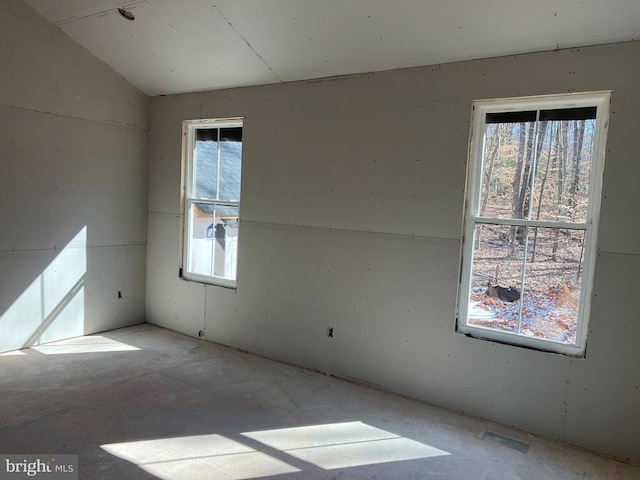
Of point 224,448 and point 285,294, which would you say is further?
point 285,294

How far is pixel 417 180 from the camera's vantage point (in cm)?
345

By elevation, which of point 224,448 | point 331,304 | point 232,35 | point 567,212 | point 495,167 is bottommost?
point 224,448

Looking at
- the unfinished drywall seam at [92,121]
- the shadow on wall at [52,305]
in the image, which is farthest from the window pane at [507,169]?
the shadow on wall at [52,305]

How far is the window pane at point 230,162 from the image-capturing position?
454cm

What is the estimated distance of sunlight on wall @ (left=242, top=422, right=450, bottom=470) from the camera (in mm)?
2674

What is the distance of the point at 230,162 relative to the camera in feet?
15.1

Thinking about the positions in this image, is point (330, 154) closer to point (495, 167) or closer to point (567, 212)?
point (495, 167)

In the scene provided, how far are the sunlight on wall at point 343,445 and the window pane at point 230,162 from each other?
243cm

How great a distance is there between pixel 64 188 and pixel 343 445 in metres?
3.60

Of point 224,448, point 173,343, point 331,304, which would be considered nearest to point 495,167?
point 331,304

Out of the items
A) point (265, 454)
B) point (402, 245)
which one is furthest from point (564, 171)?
point (265, 454)

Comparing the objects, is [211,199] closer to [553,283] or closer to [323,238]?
[323,238]

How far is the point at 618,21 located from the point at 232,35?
270 cm

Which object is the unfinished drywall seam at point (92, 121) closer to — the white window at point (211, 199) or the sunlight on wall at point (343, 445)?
the white window at point (211, 199)
